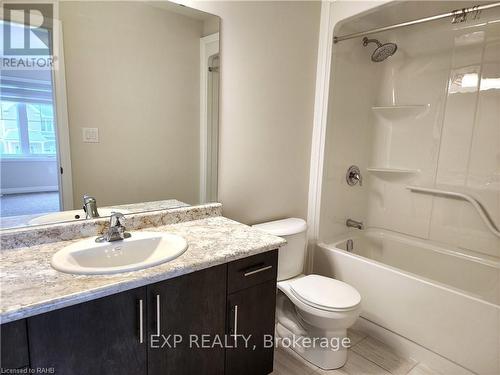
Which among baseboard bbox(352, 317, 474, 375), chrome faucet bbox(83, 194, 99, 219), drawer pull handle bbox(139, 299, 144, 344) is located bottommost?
baseboard bbox(352, 317, 474, 375)

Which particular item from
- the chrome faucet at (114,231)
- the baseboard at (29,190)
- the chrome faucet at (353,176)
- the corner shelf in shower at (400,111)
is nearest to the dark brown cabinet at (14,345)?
the chrome faucet at (114,231)

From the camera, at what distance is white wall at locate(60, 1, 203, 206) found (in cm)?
138

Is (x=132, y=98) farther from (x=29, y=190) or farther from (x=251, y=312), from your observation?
(x=251, y=312)

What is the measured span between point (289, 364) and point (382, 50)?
217 cm

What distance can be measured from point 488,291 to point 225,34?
234 cm

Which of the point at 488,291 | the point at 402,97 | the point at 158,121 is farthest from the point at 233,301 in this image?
the point at 402,97

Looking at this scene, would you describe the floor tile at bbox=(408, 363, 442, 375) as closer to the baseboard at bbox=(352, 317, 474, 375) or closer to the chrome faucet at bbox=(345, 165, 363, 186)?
the baseboard at bbox=(352, 317, 474, 375)

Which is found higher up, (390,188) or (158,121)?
(158,121)

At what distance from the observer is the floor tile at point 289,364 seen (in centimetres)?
177

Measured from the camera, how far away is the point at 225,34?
1768 millimetres

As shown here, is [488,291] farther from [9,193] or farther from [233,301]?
[9,193]

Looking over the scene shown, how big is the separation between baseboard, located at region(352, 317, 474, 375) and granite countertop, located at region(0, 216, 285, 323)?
1.07m

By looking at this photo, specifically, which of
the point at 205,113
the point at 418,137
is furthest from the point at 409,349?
the point at 205,113

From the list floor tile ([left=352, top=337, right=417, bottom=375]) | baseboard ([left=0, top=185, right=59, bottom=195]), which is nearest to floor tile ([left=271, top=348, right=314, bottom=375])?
floor tile ([left=352, top=337, right=417, bottom=375])
